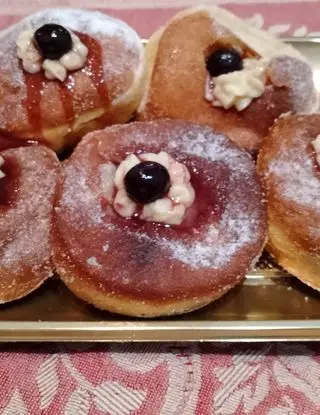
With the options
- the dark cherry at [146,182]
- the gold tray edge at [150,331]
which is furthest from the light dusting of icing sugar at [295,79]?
the gold tray edge at [150,331]

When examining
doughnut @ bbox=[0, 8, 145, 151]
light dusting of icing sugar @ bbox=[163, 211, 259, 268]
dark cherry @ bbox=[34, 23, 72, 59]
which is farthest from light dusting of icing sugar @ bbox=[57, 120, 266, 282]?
Result: dark cherry @ bbox=[34, 23, 72, 59]

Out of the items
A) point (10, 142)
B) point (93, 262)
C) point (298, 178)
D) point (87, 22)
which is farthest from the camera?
point (87, 22)

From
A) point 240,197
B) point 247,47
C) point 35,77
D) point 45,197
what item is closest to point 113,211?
point 45,197

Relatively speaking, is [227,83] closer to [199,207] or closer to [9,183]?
[199,207]

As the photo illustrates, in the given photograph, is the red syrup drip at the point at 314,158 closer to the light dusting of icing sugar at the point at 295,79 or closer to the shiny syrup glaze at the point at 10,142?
the light dusting of icing sugar at the point at 295,79

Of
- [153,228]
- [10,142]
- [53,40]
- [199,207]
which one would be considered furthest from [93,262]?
[53,40]

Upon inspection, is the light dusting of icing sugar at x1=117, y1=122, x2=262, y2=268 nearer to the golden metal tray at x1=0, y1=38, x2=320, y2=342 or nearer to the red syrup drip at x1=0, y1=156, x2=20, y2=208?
the golden metal tray at x1=0, y1=38, x2=320, y2=342

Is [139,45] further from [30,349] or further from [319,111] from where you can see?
[30,349]
